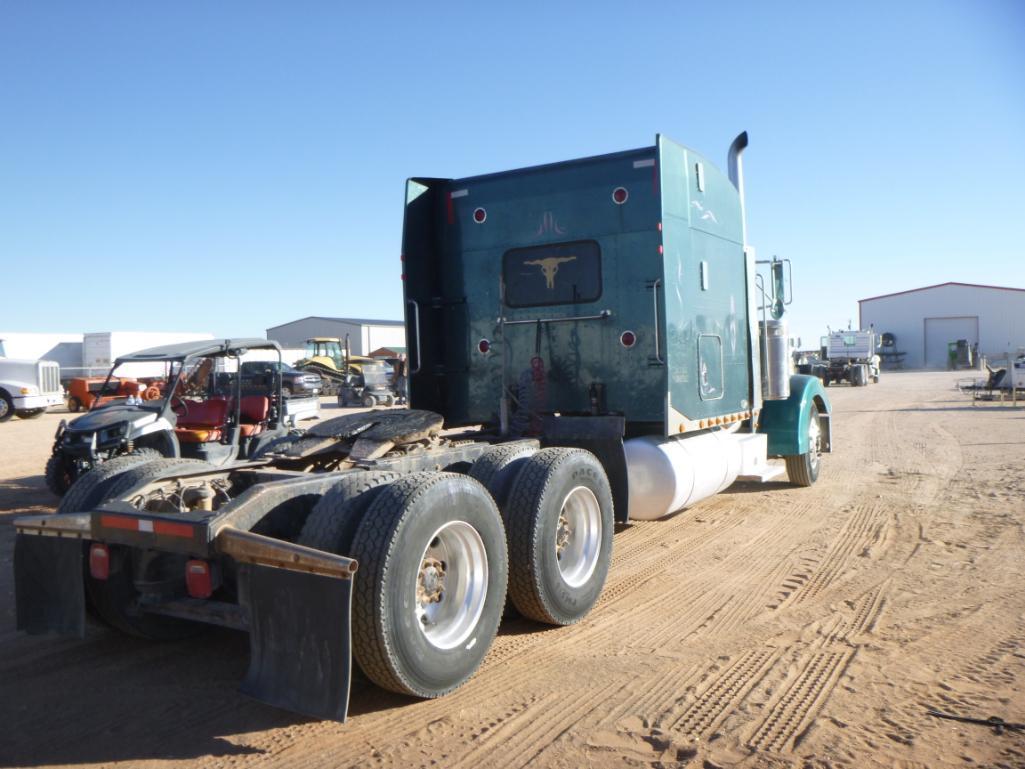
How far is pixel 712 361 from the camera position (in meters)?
7.97

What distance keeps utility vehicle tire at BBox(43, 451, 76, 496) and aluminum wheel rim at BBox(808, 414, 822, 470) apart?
9157 mm

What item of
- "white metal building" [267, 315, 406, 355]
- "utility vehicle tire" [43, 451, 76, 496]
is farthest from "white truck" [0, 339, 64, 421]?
"white metal building" [267, 315, 406, 355]

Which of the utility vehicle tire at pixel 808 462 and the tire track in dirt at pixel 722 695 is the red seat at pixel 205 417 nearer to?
the utility vehicle tire at pixel 808 462

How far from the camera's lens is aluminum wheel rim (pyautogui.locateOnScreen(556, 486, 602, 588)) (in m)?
5.46

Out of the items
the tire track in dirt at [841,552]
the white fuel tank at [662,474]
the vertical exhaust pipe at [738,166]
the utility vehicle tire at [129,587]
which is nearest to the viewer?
the utility vehicle tire at [129,587]

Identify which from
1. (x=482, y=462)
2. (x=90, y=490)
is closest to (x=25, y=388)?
(x=90, y=490)

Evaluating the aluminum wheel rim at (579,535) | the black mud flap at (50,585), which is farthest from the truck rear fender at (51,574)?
the aluminum wheel rim at (579,535)

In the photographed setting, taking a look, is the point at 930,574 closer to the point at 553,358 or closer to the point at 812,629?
the point at 812,629

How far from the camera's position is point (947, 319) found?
2793 inches

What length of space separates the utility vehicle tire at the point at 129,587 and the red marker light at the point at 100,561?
45mm

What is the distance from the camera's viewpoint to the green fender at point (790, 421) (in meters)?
10.1

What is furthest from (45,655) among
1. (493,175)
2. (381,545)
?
(493,175)

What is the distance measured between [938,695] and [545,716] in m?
1.95

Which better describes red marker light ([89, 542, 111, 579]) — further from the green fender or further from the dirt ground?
the green fender
